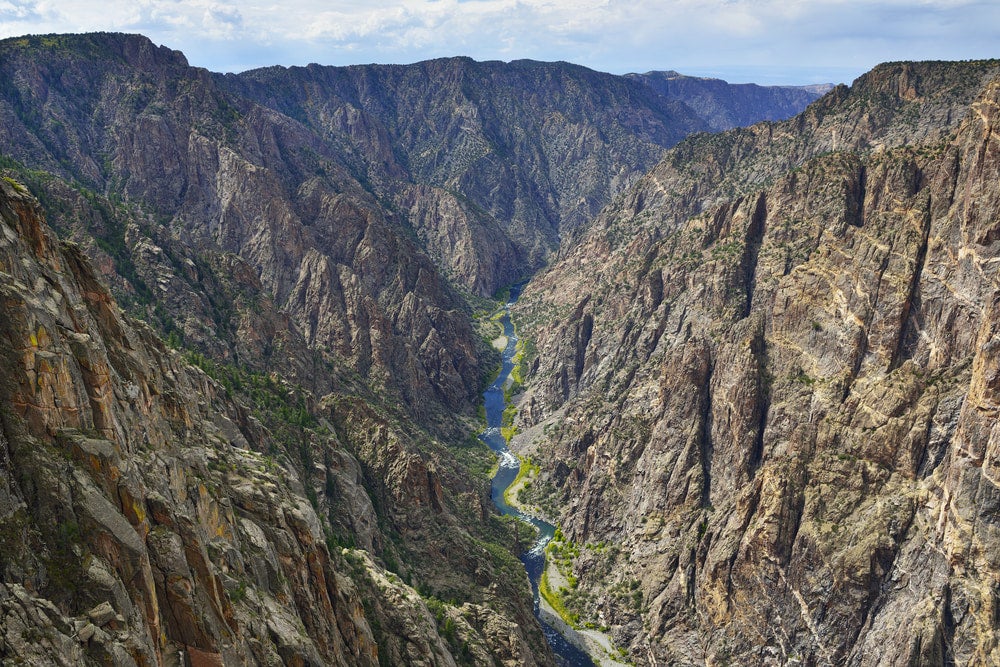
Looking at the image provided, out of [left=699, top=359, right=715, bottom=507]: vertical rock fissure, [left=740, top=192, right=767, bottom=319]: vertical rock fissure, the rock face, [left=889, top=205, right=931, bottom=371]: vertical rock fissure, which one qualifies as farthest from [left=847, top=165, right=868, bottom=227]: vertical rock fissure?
[left=699, top=359, right=715, bottom=507]: vertical rock fissure

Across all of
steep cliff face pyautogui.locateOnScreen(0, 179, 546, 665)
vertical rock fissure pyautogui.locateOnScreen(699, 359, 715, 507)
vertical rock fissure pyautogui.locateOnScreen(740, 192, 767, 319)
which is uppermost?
vertical rock fissure pyautogui.locateOnScreen(740, 192, 767, 319)

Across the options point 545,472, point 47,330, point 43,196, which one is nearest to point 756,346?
point 545,472

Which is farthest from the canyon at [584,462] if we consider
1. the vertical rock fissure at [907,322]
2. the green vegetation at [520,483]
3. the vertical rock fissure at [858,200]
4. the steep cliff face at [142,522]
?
the green vegetation at [520,483]

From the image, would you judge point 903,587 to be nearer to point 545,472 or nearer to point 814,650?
point 814,650

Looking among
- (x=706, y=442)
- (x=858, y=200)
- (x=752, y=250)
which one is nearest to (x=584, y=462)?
(x=706, y=442)

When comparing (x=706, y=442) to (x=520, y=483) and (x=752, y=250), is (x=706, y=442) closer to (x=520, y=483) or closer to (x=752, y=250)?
(x=752, y=250)

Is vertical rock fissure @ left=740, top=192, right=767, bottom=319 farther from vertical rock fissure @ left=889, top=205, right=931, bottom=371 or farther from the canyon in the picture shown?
vertical rock fissure @ left=889, top=205, right=931, bottom=371
